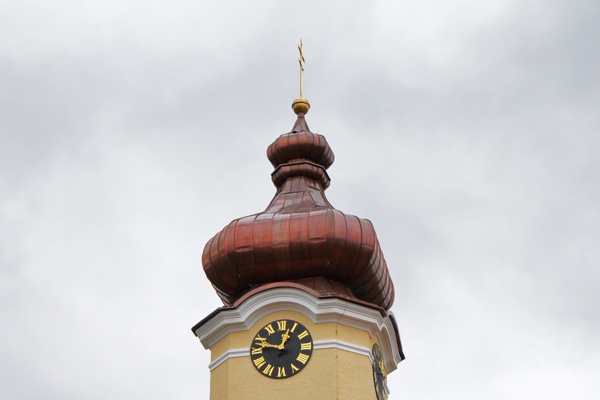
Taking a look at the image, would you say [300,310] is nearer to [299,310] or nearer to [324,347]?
[299,310]

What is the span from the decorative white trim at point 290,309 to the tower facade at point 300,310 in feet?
0.05

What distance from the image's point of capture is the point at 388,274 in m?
23.5

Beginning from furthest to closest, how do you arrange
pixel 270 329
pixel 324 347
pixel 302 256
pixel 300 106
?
pixel 300 106 < pixel 302 256 < pixel 270 329 < pixel 324 347

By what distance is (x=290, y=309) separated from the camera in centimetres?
2194

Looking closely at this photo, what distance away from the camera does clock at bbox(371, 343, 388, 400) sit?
71.9 ft

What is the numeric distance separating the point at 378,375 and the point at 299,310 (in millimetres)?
1738

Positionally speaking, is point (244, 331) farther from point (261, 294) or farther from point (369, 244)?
point (369, 244)

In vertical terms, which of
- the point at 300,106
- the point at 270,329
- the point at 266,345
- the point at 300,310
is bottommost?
the point at 266,345

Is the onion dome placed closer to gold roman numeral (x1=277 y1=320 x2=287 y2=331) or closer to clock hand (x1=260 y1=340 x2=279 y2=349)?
gold roman numeral (x1=277 y1=320 x2=287 y2=331)

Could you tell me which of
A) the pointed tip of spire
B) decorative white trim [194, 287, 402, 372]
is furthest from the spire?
the pointed tip of spire

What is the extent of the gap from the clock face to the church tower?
16 mm

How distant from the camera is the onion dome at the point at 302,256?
2219 centimetres

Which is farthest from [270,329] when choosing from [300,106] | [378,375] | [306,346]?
[300,106]

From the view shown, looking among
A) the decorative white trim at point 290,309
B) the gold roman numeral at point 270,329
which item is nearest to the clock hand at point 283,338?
the gold roman numeral at point 270,329
